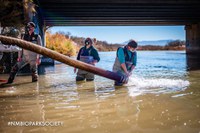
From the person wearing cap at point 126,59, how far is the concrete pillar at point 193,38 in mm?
32971

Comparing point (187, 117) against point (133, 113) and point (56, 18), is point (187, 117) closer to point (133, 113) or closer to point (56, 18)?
point (133, 113)

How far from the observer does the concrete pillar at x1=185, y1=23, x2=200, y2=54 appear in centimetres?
3769

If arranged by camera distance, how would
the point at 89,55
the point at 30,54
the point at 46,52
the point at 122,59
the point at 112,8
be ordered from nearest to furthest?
the point at 46,52 < the point at 122,59 < the point at 30,54 < the point at 89,55 < the point at 112,8

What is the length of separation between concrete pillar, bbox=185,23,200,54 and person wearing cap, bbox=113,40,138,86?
3297 cm

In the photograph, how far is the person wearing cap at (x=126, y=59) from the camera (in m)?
6.91

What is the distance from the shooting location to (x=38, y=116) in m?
3.95

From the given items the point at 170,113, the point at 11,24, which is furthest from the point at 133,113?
the point at 11,24

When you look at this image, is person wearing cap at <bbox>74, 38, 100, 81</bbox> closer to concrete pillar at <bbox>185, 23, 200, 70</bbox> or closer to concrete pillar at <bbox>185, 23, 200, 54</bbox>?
concrete pillar at <bbox>185, 23, 200, 70</bbox>

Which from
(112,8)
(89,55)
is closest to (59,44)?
(112,8)

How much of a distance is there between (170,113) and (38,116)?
7.00 feet

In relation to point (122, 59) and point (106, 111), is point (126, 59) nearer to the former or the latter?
point (122, 59)

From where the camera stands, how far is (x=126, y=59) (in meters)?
7.21

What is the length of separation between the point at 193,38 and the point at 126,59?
36.3m

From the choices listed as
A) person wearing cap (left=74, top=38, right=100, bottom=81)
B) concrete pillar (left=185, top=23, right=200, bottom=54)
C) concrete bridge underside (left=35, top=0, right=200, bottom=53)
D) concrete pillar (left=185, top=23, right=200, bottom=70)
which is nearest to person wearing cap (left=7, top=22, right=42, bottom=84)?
person wearing cap (left=74, top=38, right=100, bottom=81)
